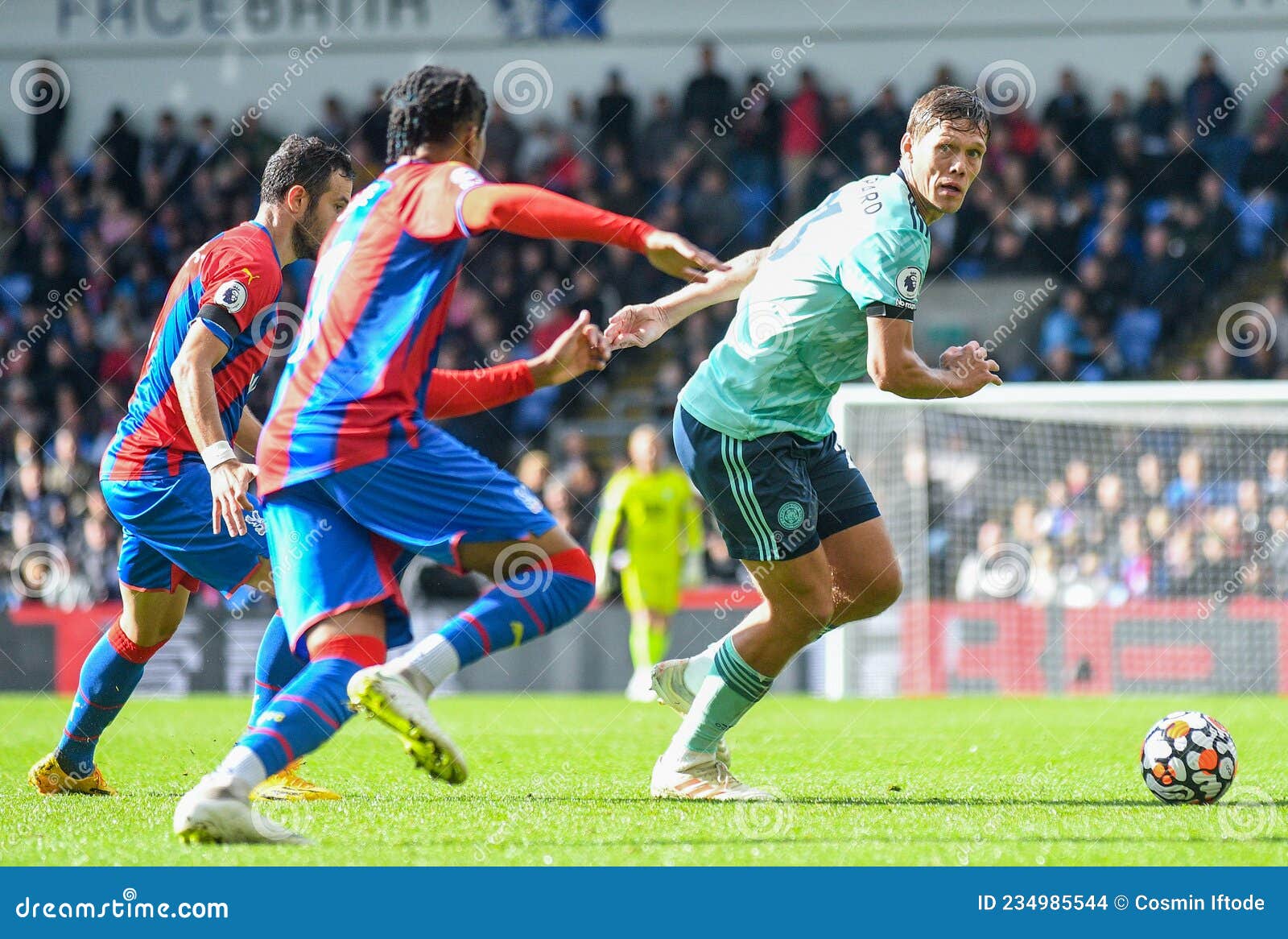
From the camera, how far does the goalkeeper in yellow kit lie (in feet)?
40.6

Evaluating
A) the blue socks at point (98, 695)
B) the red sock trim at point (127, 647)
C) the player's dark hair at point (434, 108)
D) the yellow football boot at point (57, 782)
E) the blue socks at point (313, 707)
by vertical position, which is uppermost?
the player's dark hair at point (434, 108)

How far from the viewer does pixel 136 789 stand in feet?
18.7

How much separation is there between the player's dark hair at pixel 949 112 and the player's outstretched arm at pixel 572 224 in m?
1.44

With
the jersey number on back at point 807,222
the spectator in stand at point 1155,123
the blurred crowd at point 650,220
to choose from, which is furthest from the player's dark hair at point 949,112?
the spectator in stand at point 1155,123

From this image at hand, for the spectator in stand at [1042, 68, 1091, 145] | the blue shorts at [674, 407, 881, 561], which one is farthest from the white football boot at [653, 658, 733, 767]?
the spectator in stand at [1042, 68, 1091, 145]

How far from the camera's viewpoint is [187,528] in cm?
533

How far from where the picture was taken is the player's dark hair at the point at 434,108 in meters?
4.06

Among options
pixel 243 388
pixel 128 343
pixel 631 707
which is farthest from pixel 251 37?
pixel 243 388

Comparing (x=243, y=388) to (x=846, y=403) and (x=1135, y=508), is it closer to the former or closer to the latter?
(x=846, y=403)

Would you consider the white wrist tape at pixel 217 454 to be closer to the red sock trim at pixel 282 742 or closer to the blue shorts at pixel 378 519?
the blue shorts at pixel 378 519

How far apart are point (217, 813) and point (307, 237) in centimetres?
235

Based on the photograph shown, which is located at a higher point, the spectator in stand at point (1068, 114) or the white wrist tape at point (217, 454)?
the spectator in stand at point (1068, 114)

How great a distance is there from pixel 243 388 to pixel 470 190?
6.36 feet

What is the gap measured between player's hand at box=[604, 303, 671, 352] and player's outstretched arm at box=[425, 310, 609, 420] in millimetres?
162
